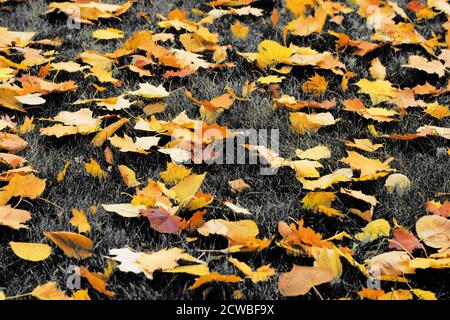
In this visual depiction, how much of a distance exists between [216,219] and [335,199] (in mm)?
458

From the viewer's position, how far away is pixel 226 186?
2.29m

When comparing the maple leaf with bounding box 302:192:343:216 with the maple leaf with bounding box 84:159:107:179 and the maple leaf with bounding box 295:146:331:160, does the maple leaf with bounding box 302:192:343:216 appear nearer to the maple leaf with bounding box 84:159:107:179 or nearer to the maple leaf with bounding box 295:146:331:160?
the maple leaf with bounding box 295:146:331:160

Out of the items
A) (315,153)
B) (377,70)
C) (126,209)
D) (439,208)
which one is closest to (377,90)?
(377,70)

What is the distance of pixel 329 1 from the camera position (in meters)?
3.65

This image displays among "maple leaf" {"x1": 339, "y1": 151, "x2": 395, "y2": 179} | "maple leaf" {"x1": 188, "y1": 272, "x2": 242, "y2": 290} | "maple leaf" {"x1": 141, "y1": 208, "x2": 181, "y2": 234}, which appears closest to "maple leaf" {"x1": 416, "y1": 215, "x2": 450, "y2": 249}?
"maple leaf" {"x1": 339, "y1": 151, "x2": 395, "y2": 179}

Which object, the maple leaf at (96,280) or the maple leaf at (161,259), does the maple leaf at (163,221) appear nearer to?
the maple leaf at (161,259)

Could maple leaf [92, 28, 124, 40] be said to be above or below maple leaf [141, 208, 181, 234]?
above

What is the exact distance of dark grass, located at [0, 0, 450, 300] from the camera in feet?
6.10

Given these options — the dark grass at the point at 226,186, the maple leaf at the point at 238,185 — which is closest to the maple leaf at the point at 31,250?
the dark grass at the point at 226,186

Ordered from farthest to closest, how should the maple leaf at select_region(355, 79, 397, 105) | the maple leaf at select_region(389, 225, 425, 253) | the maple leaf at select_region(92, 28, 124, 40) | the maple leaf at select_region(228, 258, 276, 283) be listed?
the maple leaf at select_region(92, 28, 124, 40) < the maple leaf at select_region(355, 79, 397, 105) < the maple leaf at select_region(389, 225, 425, 253) < the maple leaf at select_region(228, 258, 276, 283)

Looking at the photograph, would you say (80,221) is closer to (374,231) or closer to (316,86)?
(374,231)
